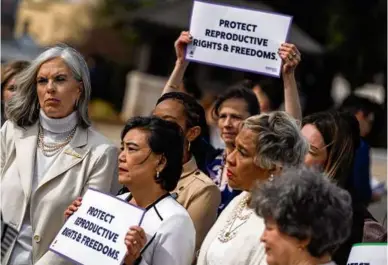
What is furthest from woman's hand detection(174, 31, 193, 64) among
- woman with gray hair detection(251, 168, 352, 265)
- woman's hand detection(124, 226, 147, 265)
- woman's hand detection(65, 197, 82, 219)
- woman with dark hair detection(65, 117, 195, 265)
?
woman with gray hair detection(251, 168, 352, 265)

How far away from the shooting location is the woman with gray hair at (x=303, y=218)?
14.0ft

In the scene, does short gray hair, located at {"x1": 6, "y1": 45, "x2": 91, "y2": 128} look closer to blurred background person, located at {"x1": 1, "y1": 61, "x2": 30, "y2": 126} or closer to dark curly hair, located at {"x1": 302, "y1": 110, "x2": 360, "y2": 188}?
dark curly hair, located at {"x1": 302, "y1": 110, "x2": 360, "y2": 188}

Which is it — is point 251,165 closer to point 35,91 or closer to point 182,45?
point 35,91

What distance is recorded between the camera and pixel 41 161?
5.88 m

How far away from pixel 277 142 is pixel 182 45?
1757mm

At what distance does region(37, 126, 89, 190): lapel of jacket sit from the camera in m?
5.78

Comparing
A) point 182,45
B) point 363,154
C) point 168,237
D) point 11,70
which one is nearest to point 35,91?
point 182,45

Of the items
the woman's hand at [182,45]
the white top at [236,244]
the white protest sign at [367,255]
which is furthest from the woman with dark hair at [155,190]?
the woman's hand at [182,45]

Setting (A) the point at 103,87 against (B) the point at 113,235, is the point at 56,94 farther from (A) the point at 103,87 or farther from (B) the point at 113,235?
(A) the point at 103,87

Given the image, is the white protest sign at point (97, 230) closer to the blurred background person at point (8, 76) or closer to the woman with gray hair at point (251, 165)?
the woman with gray hair at point (251, 165)

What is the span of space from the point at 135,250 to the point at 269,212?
0.87m

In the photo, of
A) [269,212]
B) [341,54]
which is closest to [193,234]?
[269,212]

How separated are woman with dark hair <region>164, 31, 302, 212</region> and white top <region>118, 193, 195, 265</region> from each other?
1322 millimetres

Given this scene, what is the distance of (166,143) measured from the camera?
17.7 feet
